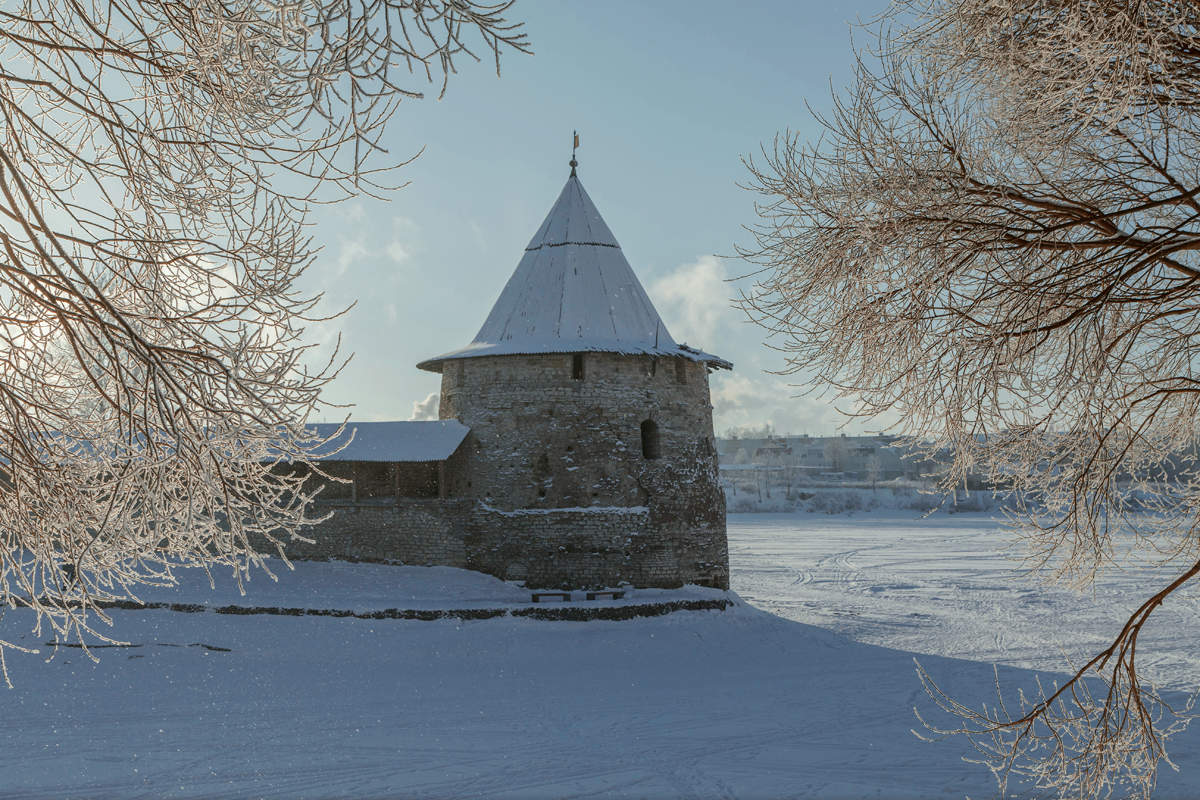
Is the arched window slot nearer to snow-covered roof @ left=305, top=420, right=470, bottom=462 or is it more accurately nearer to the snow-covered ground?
the snow-covered ground

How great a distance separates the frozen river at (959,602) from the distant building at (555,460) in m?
3.13

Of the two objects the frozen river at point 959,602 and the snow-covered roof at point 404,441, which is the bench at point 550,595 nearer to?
the snow-covered roof at point 404,441

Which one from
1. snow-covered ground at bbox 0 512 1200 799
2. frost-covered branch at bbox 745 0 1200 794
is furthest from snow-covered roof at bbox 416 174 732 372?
frost-covered branch at bbox 745 0 1200 794

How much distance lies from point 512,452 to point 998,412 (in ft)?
35.3

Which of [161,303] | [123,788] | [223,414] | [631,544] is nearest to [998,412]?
[223,414]

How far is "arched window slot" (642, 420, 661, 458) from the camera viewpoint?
15.3 meters

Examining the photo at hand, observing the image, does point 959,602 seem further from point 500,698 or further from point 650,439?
point 500,698

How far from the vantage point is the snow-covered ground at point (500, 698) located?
7402mm

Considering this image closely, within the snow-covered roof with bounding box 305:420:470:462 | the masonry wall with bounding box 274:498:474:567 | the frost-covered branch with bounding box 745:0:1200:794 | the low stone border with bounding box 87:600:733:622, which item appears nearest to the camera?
the frost-covered branch with bounding box 745:0:1200:794

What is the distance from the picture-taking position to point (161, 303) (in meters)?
3.93

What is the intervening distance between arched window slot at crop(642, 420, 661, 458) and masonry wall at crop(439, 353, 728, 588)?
10cm

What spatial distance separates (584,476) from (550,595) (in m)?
1.95

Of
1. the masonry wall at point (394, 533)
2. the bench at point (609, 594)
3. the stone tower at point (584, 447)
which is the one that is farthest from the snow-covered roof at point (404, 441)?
the bench at point (609, 594)

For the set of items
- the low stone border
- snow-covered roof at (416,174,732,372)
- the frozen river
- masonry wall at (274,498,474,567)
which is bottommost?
the frozen river
